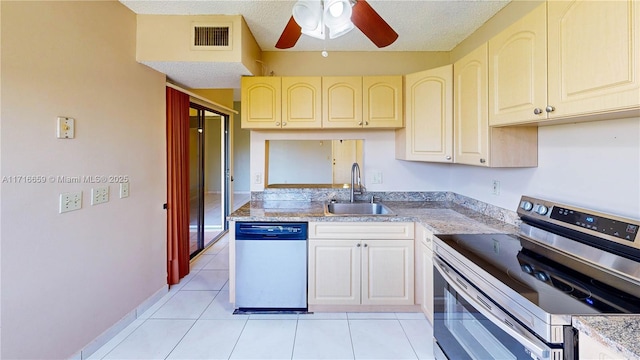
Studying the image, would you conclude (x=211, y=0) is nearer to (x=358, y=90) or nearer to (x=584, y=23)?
(x=358, y=90)

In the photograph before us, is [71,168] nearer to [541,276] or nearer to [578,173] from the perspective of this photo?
[541,276]

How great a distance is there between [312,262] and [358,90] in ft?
5.11

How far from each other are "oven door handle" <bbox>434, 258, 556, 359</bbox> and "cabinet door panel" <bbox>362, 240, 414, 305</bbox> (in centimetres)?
65

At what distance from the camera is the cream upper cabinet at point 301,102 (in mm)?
2574

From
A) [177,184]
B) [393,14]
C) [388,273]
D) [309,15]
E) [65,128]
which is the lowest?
[388,273]

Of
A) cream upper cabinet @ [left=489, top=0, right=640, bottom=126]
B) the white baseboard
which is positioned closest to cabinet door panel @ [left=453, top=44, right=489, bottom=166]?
cream upper cabinet @ [left=489, top=0, right=640, bottom=126]

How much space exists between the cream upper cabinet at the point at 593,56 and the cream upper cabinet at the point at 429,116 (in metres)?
0.97

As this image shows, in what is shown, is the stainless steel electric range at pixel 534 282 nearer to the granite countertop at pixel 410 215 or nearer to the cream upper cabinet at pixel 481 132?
the granite countertop at pixel 410 215

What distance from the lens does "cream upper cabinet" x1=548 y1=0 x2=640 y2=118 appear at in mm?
1006

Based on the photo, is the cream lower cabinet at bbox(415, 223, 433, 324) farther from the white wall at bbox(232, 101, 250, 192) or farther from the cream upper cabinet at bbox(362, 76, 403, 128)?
the white wall at bbox(232, 101, 250, 192)

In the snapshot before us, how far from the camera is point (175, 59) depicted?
2215mm

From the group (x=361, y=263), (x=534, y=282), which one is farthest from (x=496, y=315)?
(x=361, y=263)

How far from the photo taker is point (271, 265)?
2.30 metres

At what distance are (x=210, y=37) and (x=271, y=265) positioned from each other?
73.1 inches
